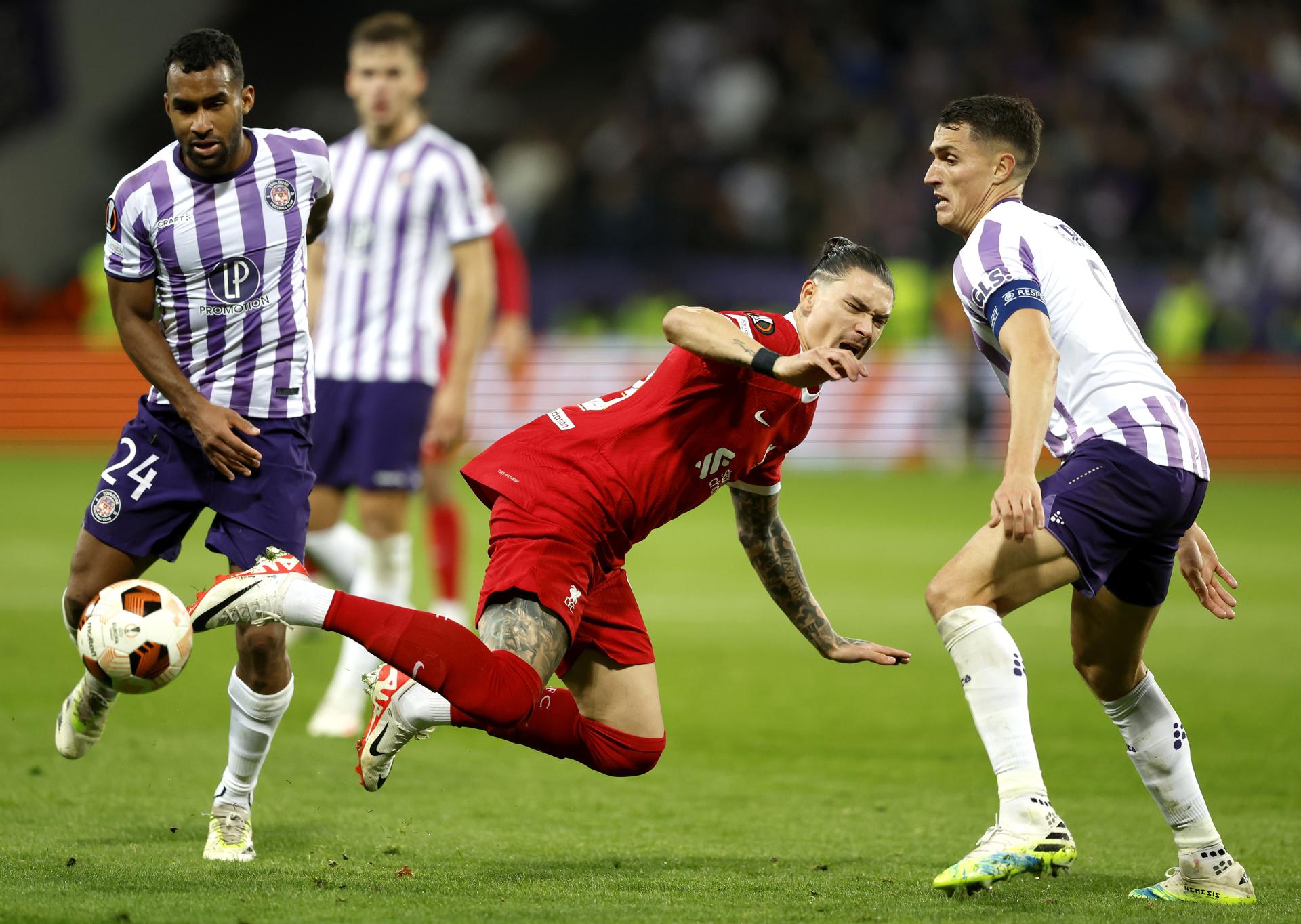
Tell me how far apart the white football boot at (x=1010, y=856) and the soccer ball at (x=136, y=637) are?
6.94ft

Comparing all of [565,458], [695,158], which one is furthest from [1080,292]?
[695,158]

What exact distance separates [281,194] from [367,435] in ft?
7.90

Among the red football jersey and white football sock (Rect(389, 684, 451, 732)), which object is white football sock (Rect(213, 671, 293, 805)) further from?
the red football jersey

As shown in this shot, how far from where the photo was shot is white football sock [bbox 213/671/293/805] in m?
4.78

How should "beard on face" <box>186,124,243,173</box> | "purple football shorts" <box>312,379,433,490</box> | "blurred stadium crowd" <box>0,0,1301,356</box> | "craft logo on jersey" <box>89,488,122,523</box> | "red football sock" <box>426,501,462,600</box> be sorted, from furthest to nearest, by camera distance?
"blurred stadium crowd" <box>0,0,1301,356</box>
"red football sock" <box>426,501,462,600</box>
"purple football shorts" <box>312,379,433,490</box>
"craft logo on jersey" <box>89,488,122,523</box>
"beard on face" <box>186,124,243,173</box>

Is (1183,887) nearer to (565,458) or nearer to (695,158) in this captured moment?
(565,458)

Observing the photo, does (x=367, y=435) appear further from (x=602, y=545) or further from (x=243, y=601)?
(x=243, y=601)

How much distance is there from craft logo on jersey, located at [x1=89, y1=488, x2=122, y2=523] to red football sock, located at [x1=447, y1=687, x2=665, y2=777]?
1.32 metres

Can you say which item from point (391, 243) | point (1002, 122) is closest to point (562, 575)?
point (1002, 122)

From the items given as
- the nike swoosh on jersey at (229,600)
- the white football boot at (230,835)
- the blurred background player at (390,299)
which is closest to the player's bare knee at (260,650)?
the white football boot at (230,835)

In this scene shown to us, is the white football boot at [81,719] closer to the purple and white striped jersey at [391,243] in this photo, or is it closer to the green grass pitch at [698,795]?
the green grass pitch at [698,795]

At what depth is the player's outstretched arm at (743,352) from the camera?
3.92m

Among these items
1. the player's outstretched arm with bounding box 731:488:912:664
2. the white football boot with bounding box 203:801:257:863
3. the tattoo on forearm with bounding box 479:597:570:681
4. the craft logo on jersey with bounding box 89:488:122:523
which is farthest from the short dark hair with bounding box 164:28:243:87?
the white football boot with bounding box 203:801:257:863

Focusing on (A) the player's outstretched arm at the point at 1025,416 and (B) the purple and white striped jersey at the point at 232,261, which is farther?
(B) the purple and white striped jersey at the point at 232,261
